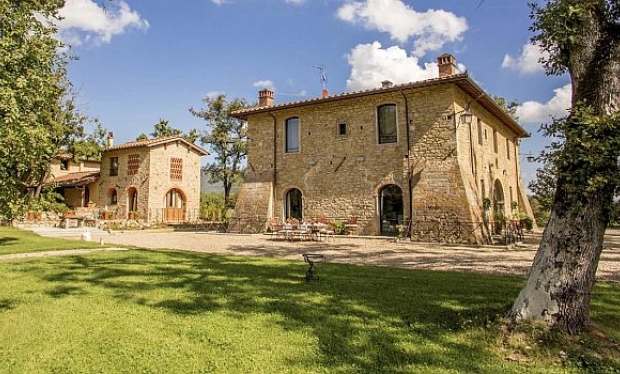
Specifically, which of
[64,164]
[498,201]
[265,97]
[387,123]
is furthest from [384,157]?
[64,164]

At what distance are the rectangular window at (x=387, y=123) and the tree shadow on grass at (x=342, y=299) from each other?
327 inches

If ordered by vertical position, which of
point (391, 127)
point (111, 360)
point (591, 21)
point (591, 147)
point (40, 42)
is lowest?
point (111, 360)

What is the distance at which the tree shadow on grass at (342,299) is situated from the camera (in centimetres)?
324

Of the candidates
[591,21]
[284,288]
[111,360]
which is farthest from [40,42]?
[591,21]

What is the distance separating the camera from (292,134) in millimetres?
17203

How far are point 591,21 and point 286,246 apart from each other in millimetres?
9380

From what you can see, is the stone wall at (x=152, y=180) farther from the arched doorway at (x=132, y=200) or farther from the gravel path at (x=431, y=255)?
the gravel path at (x=431, y=255)

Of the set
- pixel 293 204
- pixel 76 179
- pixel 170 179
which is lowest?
pixel 293 204

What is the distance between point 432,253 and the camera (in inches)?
396

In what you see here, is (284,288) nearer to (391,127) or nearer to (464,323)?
(464,323)

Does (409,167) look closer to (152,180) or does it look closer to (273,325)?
(273,325)

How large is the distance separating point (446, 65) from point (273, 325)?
13.2 m

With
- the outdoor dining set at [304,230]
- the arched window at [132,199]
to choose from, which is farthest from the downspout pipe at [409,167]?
the arched window at [132,199]

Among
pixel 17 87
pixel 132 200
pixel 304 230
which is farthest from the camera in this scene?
pixel 132 200
